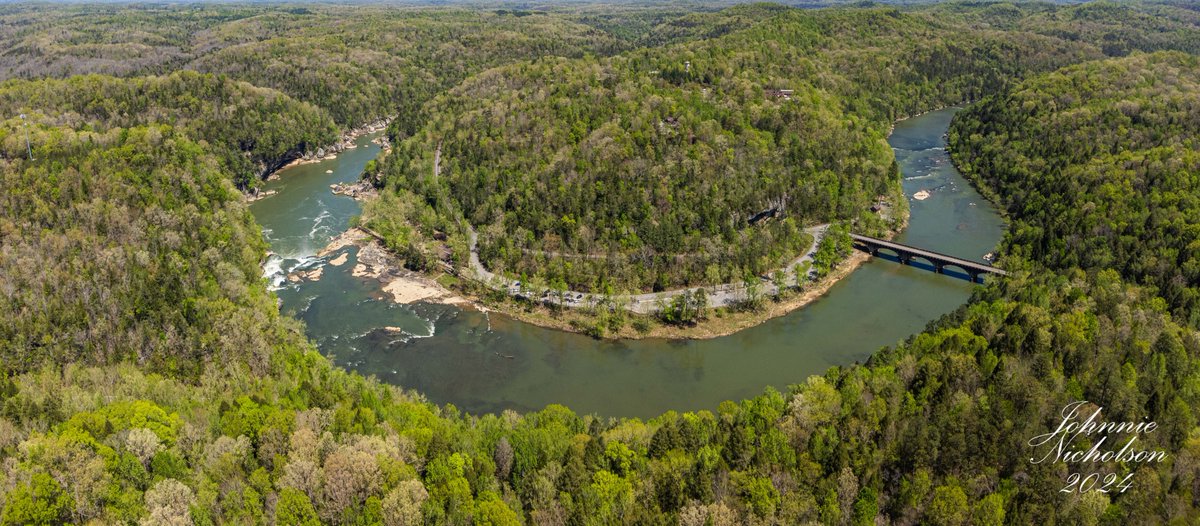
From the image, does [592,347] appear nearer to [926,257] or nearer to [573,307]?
[573,307]

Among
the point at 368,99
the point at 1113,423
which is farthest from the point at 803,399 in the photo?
the point at 368,99

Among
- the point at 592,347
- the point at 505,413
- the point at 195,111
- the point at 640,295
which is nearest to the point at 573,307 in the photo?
the point at 592,347

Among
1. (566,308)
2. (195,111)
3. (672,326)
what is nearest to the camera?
(672,326)

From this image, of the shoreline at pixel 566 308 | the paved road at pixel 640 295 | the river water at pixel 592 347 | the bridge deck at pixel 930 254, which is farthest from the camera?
the bridge deck at pixel 930 254

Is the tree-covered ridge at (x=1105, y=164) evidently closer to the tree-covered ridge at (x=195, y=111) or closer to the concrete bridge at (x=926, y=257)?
the concrete bridge at (x=926, y=257)

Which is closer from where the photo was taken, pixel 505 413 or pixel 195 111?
pixel 505 413

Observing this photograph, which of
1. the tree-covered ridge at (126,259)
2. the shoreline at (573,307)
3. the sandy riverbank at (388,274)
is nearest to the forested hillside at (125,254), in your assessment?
the tree-covered ridge at (126,259)

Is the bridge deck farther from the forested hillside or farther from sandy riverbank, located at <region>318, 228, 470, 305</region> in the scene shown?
the forested hillside

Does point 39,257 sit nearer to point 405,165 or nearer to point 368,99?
point 405,165
